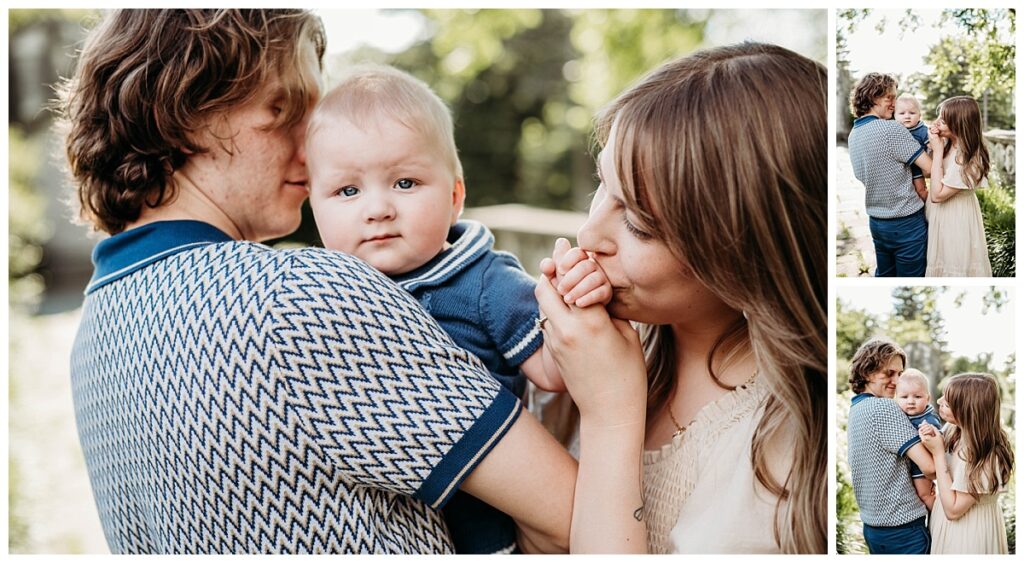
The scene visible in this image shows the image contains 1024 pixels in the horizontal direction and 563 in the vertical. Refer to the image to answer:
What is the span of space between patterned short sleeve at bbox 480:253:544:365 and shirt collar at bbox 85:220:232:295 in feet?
1.57

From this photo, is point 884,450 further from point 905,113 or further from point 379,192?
point 379,192

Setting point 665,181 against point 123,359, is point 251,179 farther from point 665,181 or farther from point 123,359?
point 665,181

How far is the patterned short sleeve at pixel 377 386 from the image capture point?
136 centimetres

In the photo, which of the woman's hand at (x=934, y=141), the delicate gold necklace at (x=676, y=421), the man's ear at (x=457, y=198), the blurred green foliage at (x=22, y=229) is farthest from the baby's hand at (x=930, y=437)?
the blurred green foliage at (x=22, y=229)

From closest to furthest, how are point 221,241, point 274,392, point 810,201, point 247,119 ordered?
1. point 274,392
2. point 810,201
3. point 221,241
4. point 247,119

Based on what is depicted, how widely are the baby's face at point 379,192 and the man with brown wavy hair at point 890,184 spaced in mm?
787

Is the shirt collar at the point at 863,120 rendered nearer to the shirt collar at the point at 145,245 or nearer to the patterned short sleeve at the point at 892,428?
the patterned short sleeve at the point at 892,428

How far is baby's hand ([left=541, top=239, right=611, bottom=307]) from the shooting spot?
1520 millimetres

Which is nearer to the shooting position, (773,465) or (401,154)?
(773,465)

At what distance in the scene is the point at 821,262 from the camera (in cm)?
156

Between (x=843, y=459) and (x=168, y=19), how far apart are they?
56.3 inches

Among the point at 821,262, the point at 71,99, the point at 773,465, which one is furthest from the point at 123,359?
the point at 821,262

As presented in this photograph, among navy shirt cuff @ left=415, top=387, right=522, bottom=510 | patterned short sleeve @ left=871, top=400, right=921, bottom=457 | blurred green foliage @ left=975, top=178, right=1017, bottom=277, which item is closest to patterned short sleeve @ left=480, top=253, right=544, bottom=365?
navy shirt cuff @ left=415, top=387, right=522, bottom=510

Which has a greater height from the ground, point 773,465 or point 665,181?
point 665,181
